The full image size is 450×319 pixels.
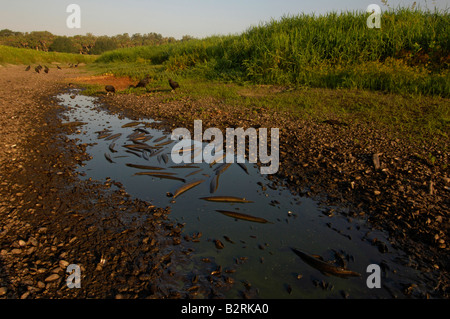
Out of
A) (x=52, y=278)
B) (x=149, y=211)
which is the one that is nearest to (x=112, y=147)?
(x=149, y=211)

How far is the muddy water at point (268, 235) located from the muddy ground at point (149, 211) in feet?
0.61

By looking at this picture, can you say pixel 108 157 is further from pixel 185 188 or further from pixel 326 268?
pixel 326 268

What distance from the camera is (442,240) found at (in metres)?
3.44

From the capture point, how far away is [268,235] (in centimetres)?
373

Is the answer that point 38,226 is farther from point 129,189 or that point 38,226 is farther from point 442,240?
point 442,240

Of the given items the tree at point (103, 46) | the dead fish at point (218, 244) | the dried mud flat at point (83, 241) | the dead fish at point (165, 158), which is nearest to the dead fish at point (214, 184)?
the dried mud flat at point (83, 241)

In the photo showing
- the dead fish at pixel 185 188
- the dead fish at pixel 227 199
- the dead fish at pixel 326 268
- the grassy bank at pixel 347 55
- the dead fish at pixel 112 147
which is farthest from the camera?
the grassy bank at pixel 347 55

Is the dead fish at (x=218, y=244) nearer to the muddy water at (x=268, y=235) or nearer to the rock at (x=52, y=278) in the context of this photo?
the muddy water at (x=268, y=235)

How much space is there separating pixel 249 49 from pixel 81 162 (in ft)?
42.2

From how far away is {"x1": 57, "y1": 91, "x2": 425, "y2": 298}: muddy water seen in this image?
2.94 m

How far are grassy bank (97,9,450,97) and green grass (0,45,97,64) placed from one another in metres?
27.3

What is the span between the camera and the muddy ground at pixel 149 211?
2.92 m
